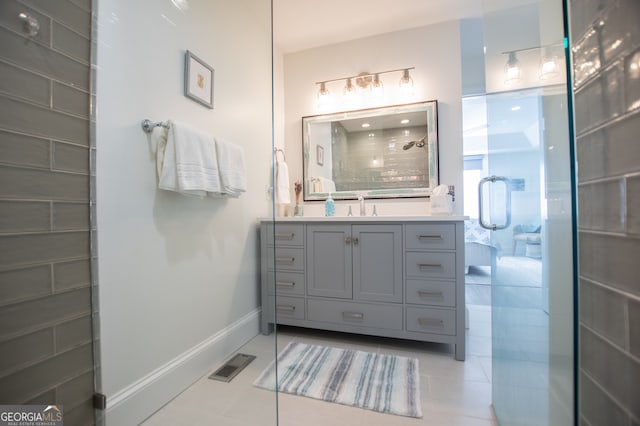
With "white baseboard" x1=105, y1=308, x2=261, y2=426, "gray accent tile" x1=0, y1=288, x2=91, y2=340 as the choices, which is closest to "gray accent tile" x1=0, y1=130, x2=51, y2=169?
"gray accent tile" x1=0, y1=288, x2=91, y2=340

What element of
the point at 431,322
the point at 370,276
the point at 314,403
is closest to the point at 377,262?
the point at 370,276

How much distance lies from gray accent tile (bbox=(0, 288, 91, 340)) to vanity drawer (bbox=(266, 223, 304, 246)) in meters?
1.11

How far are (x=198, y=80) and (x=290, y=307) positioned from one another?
1.62m

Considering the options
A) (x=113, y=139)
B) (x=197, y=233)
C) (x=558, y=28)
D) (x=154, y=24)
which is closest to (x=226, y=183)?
(x=197, y=233)

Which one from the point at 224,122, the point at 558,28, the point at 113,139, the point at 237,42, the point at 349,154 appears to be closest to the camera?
the point at 558,28

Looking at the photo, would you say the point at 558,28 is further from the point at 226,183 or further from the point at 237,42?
the point at 237,42

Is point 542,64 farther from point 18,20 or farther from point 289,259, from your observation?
point 289,259

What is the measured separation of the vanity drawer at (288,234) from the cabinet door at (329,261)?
71 mm

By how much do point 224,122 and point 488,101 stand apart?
4.71ft

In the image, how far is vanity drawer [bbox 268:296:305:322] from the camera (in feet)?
6.57

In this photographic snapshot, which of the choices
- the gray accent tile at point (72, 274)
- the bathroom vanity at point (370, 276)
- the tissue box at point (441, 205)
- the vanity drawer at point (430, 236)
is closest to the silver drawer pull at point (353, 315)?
the bathroom vanity at point (370, 276)

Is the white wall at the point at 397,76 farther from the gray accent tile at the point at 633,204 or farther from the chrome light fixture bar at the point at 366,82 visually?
the gray accent tile at the point at 633,204

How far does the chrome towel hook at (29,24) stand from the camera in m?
0.83

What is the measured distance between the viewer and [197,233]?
1482mm
